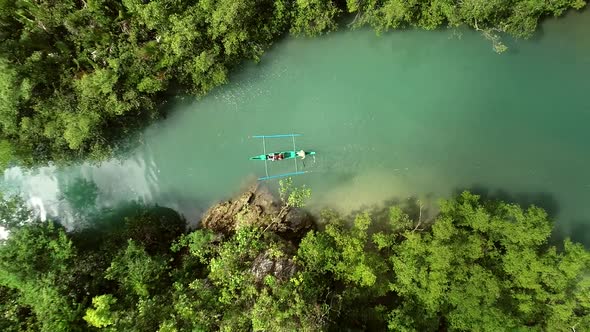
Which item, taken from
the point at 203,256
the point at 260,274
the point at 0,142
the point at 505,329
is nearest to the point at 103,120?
the point at 0,142

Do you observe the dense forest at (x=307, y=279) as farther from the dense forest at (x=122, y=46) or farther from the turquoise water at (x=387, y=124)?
the dense forest at (x=122, y=46)

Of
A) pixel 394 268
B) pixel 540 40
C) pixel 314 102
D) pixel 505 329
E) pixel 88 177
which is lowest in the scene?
pixel 505 329

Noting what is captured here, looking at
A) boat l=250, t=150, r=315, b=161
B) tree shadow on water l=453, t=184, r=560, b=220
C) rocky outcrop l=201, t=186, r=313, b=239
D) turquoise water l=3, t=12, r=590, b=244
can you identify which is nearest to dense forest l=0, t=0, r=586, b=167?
turquoise water l=3, t=12, r=590, b=244

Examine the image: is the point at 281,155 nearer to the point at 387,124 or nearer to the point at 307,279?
the point at 387,124

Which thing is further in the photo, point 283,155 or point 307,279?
point 283,155

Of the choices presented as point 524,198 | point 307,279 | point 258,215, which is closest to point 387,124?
point 524,198

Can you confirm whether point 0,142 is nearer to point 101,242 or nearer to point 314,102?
point 101,242
